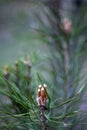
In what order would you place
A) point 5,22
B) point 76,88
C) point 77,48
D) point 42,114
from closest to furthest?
point 42,114
point 76,88
point 77,48
point 5,22

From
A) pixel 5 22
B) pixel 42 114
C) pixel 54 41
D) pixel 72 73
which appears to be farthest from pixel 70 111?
pixel 5 22

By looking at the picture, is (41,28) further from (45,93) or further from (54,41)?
(45,93)

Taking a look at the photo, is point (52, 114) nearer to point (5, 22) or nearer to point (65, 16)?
point (65, 16)

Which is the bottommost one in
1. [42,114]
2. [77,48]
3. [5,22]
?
[42,114]

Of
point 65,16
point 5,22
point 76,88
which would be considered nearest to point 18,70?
point 76,88

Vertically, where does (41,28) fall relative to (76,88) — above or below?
above

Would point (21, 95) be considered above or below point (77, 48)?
below

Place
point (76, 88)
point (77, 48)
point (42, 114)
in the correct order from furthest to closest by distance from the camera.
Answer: point (77, 48), point (76, 88), point (42, 114)

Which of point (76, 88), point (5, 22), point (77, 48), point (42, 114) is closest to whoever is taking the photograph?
point (42, 114)

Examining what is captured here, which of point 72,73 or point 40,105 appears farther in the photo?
point 72,73
